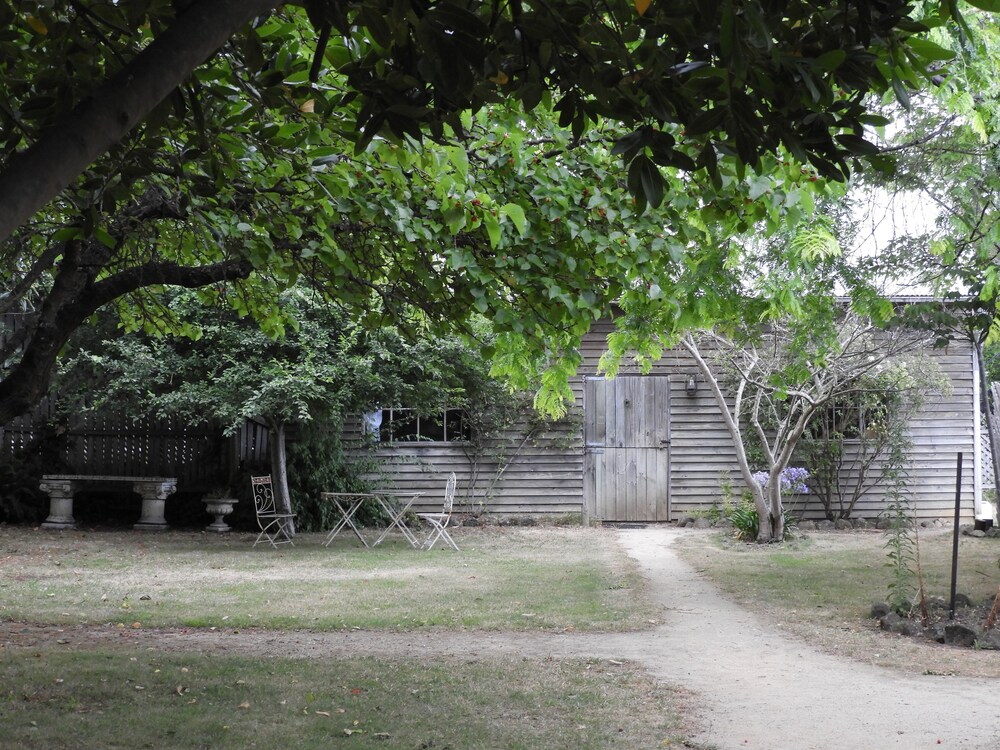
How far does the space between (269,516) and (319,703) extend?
8.45 meters

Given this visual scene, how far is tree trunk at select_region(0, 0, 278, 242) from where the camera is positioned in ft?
6.50

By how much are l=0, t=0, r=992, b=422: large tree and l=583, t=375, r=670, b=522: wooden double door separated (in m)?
10.1

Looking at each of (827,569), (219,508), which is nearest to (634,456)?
(827,569)

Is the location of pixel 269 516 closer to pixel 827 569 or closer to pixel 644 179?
pixel 827 569

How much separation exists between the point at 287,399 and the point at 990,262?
26.6 feet

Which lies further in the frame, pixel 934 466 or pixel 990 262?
pixel 934 466

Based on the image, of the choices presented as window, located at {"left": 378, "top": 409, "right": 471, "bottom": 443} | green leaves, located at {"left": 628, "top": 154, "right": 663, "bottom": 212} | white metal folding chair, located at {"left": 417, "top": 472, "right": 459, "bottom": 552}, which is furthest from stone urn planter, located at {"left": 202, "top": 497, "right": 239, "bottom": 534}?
green leaves, located at {"left": 628, "top": 154, "right": 663, "bottom": 212}

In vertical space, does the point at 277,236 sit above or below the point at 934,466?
above

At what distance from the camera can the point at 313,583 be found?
9547 mm

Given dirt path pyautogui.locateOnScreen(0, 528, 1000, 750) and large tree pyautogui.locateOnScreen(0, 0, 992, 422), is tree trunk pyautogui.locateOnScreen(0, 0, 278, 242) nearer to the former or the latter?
large tree pyautogui.locateOnScreen(0, 0, 992, 422)

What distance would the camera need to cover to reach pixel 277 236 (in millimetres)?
5598

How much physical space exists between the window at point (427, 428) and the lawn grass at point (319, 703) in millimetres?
10262

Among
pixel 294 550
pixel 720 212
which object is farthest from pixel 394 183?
pixel 294 550

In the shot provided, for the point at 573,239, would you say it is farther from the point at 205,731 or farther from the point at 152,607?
the point at 152,607
